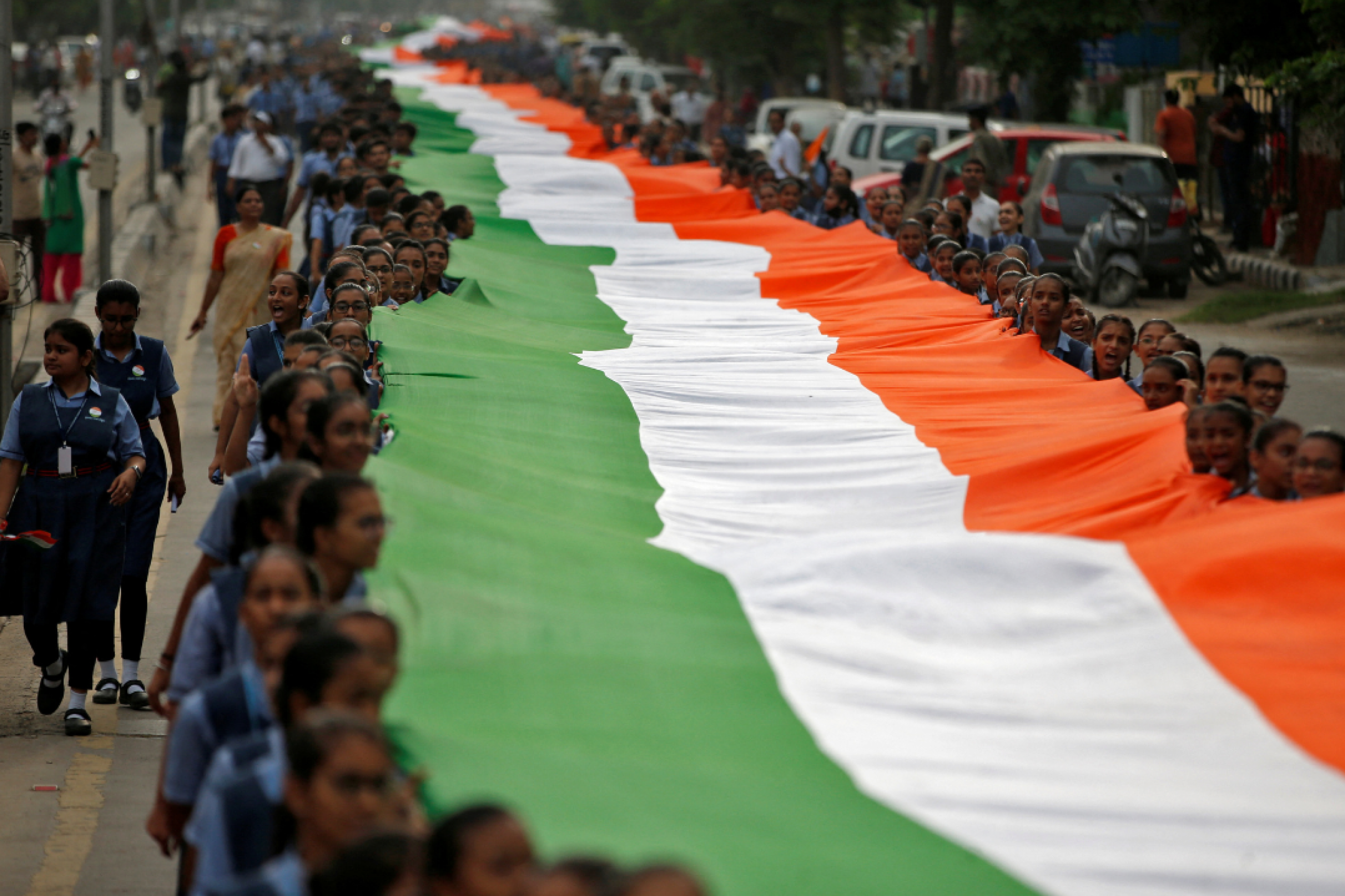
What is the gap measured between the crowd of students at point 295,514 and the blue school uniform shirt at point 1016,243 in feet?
0.92

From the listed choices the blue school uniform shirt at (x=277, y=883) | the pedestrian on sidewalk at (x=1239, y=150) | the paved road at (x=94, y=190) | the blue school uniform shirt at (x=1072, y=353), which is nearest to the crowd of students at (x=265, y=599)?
the blue school uniform shirt at (x=277, y=883)

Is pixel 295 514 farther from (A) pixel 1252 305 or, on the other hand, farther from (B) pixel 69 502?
(A) pixel 1252 305

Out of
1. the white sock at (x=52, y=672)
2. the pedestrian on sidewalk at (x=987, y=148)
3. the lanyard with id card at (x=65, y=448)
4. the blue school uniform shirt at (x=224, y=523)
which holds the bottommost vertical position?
the white sock at (x=52, y=672)

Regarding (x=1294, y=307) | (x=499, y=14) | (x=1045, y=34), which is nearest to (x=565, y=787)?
(x=1294, y=307)

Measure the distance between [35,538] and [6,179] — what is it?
14.2ft

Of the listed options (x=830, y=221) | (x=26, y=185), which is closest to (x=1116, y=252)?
(x=830, y=221)

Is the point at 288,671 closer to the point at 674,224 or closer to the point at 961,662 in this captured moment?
the point at 961,662

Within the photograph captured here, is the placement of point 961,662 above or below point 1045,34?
below

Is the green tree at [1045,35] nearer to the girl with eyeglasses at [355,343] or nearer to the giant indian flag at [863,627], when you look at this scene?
the giant indian flag at [863,627]

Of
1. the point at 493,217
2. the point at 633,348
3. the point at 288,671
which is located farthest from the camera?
the point at 493,217

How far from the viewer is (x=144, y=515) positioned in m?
6.91

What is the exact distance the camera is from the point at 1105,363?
25.2 ft

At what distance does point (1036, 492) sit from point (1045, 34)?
18.5 meters

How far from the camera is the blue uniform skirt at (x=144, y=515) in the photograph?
22.6 ft
